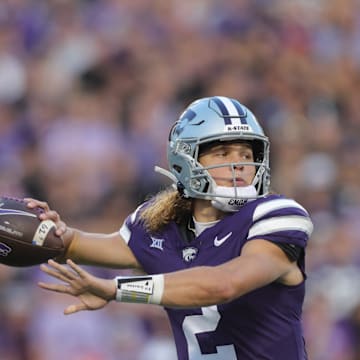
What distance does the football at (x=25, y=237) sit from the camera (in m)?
3.67

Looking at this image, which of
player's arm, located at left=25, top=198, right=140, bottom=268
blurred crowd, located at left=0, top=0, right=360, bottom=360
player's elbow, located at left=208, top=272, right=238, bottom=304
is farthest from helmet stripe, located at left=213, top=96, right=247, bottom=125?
blurred crowd, located at left=0, top=0, right=360, bottom=360

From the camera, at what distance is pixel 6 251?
3.70 metres

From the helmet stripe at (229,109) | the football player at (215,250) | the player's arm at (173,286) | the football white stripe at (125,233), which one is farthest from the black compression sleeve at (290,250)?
the football white stripe at (125,233)

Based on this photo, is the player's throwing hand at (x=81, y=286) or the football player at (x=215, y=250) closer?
the player's throwing hand at (x=81, y=286)

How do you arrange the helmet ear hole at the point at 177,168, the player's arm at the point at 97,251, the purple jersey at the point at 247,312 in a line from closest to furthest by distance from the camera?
the purple jersey at the point at 247,312 → the helmet ear hole at the point at 177,168 → the player's arm at the point at 97,251

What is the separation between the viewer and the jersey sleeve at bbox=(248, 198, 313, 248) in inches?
134

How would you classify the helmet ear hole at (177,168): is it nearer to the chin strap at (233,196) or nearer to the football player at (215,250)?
the football player at (215,250)

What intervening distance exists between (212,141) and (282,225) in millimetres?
496

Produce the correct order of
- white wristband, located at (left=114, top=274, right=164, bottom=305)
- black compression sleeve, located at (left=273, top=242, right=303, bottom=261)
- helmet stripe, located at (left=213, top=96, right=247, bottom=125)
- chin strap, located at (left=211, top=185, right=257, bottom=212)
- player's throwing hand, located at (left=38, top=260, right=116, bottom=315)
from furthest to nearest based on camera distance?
helmet stripe, located at (left=213, top=96, right=247, bottom=125), chin strap, located at (left=211, top=185, right=257, bottom=212), black compression sleeve, located at (left=273, top=242, right=303, bottom=261), white wristband, located at (left=114, top=274, right=164, bottom=305), player's throwing hand, located at (left=38, top=260, right=116, bottom=315)

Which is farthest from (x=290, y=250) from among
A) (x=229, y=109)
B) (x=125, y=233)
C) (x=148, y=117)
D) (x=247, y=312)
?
(x=148, y=117)

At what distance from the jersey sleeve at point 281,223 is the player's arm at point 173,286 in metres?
0.16

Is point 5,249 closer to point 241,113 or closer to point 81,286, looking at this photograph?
point 81,286

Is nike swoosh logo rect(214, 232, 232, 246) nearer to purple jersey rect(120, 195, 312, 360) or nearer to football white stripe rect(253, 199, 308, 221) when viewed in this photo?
purple jersey rect(120, 195, 312, 360)

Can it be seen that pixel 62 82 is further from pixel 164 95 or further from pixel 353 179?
pixel 353 179
